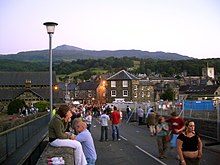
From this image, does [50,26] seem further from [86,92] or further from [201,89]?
A: [86,92]

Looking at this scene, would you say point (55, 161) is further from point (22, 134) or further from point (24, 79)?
point (24, 79)

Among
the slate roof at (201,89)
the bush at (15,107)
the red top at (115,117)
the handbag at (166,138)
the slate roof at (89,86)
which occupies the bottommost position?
the bush at (15,107)

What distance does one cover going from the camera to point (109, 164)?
42.3ft

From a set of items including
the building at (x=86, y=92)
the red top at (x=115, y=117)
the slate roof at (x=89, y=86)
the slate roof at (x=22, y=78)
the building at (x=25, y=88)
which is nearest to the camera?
the red top at (x=115, y=117)

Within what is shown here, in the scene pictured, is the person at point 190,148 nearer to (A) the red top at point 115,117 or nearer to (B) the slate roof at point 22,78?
(A) the red top at point 115,117

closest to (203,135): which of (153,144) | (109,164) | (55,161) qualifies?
(153,144)

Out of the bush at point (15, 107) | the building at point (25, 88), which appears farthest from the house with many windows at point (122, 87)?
the bush at point (15, 107)

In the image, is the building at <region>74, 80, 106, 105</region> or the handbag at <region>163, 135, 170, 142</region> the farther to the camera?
the building at <region>74, 80, 106, 105</region>

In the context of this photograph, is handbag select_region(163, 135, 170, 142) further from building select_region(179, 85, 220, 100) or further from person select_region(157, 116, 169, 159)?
building select_region(179, 85, 220, 100)

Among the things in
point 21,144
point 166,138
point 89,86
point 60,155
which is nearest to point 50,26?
point 21,144

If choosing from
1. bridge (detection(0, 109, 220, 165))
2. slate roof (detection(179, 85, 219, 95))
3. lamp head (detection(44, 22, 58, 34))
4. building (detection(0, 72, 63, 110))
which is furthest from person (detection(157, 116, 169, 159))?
slate roof (detection(179, 85, 219, 95))

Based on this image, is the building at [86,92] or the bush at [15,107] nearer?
the bush at [15,107]

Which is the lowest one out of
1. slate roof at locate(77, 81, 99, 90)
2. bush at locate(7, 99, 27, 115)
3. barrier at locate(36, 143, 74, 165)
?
bush at locate(7, 99, 27, 115)

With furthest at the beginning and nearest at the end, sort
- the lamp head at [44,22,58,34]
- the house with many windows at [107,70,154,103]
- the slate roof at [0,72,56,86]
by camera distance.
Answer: the slate roof at [0,72,56,86] < the house with many windows at [107,70,154,103] < the lamp head at [44,22,58,34]
